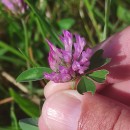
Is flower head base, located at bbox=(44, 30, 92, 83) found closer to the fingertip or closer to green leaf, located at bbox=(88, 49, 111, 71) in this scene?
green leaf, located at bbox=(88, 49, 111, 71)

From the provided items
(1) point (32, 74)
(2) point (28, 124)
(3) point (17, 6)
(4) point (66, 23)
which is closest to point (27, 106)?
(2) point (28, 124)

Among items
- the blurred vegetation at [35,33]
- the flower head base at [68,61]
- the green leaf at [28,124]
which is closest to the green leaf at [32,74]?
the flower head base at [68,61]

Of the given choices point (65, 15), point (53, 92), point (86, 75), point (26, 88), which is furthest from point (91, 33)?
point (86, 75)

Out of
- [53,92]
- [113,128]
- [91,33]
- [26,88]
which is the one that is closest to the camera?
[113,128]

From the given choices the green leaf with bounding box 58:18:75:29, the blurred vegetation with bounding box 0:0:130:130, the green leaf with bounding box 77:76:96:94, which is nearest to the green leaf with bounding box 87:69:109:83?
the green leaf with bounding box 77:76:96:94

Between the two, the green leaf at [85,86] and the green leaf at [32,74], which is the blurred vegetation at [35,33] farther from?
the green leaf at [85,86]

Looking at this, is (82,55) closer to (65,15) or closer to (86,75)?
(86,75)

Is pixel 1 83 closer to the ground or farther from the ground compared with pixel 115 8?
closer to the ground
